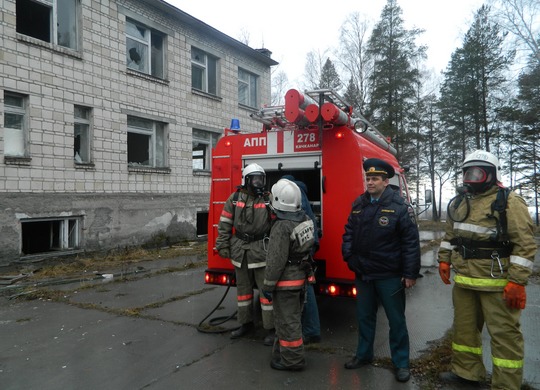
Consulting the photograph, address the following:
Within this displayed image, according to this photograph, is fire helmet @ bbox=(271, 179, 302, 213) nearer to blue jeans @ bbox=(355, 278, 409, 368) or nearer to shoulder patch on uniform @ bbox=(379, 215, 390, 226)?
shoulder patch on uniform @ bbox=(379, 215, 390, 226)

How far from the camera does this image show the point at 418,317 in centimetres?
532

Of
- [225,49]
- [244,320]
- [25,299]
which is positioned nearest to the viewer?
[244,320]

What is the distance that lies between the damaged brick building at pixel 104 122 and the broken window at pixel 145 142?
34 mm

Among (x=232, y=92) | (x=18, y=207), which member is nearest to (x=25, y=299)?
(x=18, y=207)

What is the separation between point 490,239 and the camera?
321 cm

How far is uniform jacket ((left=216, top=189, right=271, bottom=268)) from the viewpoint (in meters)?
4.36

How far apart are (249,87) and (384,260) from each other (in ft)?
49.7

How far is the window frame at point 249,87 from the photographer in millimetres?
17031

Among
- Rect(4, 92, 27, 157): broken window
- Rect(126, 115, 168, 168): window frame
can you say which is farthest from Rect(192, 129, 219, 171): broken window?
Rect(4, 92, 27, 157): broken window

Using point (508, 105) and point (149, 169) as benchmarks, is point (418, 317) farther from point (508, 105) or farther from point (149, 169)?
point (508, 105)

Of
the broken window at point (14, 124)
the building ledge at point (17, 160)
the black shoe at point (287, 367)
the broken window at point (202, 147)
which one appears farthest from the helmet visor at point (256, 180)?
the broken window at point (202, 147)

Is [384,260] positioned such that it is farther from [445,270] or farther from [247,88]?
[247,88]

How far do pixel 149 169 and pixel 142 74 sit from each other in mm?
2917

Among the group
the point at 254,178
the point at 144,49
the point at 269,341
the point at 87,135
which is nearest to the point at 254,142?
the point at 254,178
